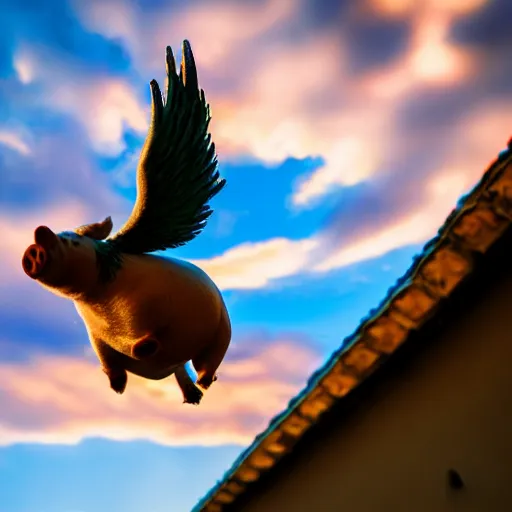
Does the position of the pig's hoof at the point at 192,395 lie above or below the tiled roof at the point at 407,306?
above

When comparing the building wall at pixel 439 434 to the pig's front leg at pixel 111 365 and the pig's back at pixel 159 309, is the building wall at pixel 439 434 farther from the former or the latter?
the pig's front leg at pixel 111 365

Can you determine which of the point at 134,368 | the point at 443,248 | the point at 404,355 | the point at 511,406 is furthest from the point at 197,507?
the point at 443,248

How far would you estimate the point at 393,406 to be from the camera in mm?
2809

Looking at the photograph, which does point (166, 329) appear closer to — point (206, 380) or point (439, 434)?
point (206, 380)

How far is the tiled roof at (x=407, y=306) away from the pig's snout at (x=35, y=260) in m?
1.50

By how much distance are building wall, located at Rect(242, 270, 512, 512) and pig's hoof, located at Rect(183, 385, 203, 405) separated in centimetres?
96

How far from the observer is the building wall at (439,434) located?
2.46m

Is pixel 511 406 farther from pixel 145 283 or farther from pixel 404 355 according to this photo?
pixel 145 283

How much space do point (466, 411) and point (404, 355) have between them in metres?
0.37

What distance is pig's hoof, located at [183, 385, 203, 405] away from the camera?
3.67 m

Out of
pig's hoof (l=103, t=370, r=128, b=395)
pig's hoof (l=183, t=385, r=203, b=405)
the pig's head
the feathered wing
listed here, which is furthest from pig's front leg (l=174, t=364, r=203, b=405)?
the pig's head

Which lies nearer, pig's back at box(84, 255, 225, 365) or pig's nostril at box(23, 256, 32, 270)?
pig's nostril at box(23, 256, 32, 270)

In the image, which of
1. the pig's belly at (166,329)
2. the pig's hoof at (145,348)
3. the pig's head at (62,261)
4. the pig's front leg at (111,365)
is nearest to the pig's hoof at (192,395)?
the pig's belly at (166,329)

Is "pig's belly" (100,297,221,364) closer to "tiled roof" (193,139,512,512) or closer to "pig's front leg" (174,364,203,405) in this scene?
"pig's front leg" (174,364,203,405)
